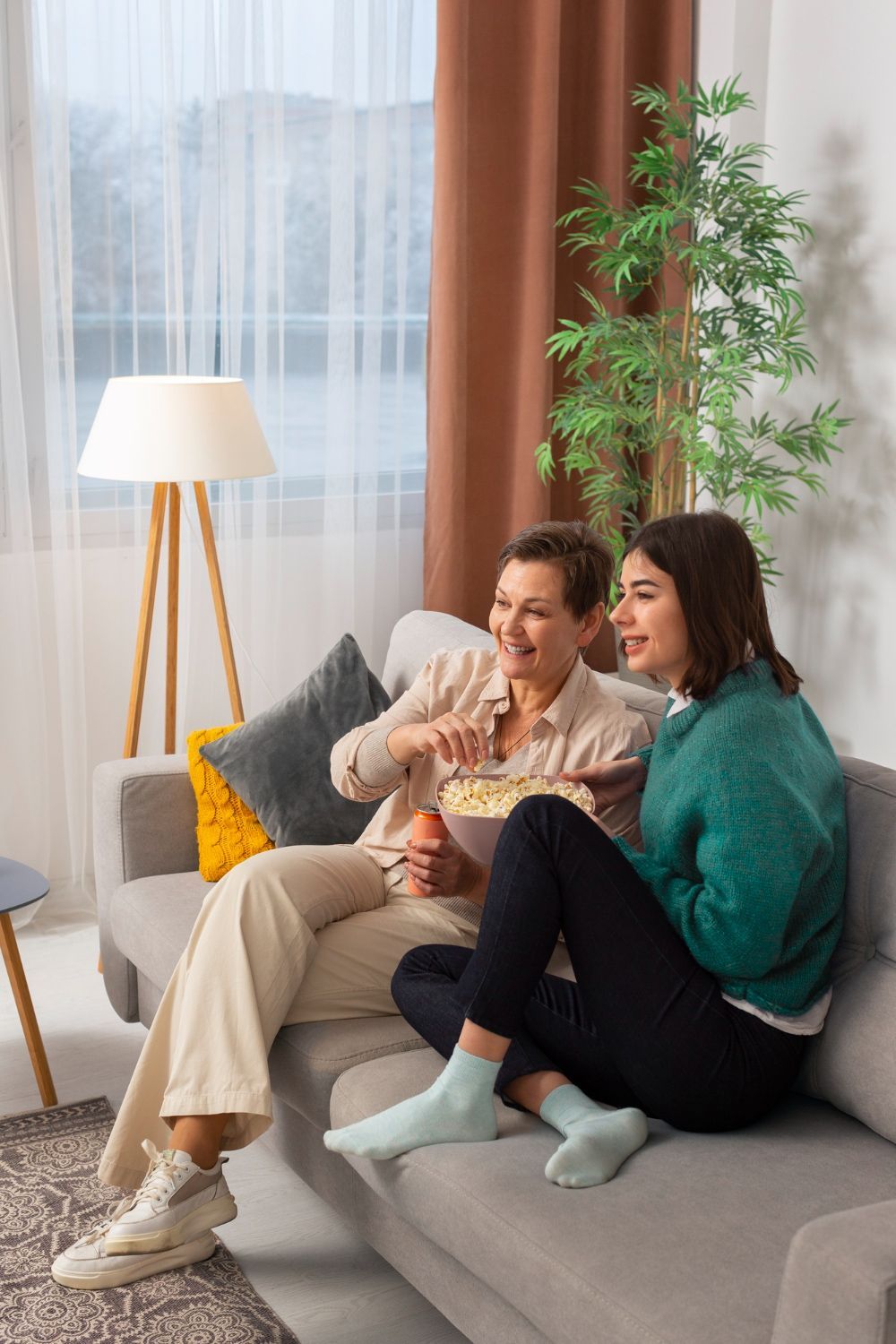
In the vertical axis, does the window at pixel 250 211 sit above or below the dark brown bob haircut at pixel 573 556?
above

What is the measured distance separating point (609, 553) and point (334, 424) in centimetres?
156

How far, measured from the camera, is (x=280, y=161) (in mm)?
3531

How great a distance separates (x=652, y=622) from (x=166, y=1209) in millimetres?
1105

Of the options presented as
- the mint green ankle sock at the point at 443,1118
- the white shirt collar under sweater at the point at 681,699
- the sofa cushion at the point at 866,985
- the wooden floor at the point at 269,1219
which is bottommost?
the wooden floor at the point at 269,1219

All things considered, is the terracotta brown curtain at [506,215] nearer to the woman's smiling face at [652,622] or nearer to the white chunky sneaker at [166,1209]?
the woman's smiling face at [652,622]

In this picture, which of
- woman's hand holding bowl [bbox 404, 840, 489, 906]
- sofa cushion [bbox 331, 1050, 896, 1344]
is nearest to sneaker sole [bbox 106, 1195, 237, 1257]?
sofa cushion [bbox 331, 1050, 896, 1344]

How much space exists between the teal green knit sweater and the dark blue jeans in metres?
0.06

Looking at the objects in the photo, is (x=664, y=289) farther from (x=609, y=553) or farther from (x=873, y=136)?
(x=609, y=553)

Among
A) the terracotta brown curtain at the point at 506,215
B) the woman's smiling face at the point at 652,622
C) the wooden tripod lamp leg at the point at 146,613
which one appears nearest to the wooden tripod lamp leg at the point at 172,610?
the wooden tripod lamp leg at the point at 146,613

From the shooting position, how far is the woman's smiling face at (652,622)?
193cm

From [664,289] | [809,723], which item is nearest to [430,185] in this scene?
[664,289]

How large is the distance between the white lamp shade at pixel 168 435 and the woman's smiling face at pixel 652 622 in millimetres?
1241

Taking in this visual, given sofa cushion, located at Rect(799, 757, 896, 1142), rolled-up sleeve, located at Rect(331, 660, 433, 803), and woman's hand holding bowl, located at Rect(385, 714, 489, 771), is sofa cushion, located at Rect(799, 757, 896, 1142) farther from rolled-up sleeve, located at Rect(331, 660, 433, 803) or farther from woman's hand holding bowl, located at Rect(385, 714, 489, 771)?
rolled-up sleeve, located at Rect(331, 660, 433, 803)

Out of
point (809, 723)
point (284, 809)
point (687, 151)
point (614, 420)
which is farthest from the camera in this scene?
point (687, 151)
